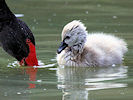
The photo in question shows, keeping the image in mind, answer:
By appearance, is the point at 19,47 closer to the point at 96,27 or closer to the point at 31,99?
the point at 31,99

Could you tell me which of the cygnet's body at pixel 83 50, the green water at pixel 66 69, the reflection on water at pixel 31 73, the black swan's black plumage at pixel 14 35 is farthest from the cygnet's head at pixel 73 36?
the black swan's black plumage at pixel 14 35

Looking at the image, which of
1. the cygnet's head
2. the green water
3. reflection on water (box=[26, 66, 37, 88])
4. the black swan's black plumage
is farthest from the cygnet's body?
the black swan's black plumage

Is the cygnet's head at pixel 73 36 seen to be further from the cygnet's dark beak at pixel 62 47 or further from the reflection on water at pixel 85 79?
the reflection on water at pixel 85 79

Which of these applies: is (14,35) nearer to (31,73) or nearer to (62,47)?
(31,73)

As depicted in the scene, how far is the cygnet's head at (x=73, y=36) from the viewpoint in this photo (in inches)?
318

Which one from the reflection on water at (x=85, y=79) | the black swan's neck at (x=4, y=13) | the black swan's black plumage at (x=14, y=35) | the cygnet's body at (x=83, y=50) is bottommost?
the reflection on water at (x=85, y=79)

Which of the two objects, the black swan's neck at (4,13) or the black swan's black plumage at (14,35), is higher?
the black swan's neck at (4,13)

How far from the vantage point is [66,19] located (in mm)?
11438

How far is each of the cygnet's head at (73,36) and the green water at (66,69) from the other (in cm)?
43

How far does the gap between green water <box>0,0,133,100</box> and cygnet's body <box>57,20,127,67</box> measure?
213 millimetres

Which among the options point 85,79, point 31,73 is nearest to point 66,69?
point 31,73

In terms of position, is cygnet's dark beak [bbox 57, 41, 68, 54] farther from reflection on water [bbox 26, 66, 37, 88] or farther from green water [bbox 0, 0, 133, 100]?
reflection on water [bbox 26, 66, 37, 88]

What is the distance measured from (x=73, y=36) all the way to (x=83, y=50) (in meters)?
0.30

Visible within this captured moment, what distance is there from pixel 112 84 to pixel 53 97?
0.98m
